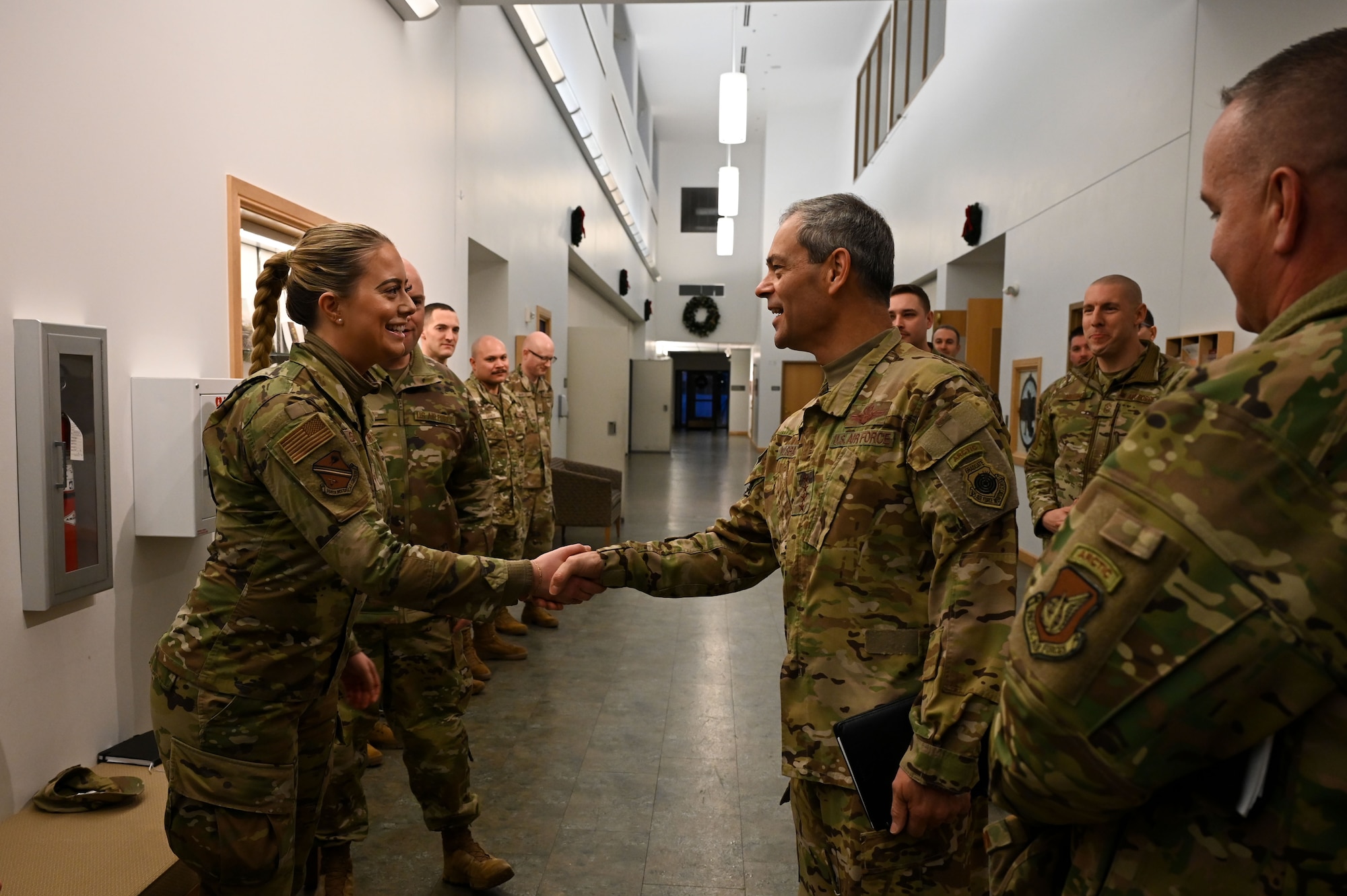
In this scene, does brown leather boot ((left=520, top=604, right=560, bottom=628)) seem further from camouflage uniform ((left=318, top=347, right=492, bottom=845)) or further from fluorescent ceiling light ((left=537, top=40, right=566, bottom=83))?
fluorescent ceiling light ((left=537, top=40, right=566, bottom=83))

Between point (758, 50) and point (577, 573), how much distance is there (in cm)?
1647

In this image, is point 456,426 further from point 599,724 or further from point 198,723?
point 599,724

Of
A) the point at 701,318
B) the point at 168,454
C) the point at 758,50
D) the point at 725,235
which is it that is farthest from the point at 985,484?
the point at 701,318

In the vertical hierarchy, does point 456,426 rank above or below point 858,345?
below

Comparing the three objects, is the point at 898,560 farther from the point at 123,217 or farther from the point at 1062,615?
the point at 123,217

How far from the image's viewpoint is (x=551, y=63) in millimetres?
7961

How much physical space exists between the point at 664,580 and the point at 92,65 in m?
2.21

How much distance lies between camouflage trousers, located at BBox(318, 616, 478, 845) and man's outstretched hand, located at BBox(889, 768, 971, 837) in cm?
156

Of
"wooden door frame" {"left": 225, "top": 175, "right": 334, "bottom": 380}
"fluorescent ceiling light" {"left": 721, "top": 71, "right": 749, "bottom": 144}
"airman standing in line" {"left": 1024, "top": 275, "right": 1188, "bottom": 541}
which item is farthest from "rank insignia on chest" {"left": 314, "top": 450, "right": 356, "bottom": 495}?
"fluorescent ceiling light" {"left": 721, "top": 71, "right": 749, "bottom": 144}

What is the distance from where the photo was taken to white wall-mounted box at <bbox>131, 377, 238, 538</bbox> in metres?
2.69

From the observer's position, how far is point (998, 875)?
99cm

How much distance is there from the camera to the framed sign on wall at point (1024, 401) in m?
6.93

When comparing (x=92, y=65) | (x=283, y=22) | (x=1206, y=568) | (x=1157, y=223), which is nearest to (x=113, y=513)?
(x=92, y=65)

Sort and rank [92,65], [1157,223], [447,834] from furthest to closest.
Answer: [1157,223]
[447,834]
[92,65]
